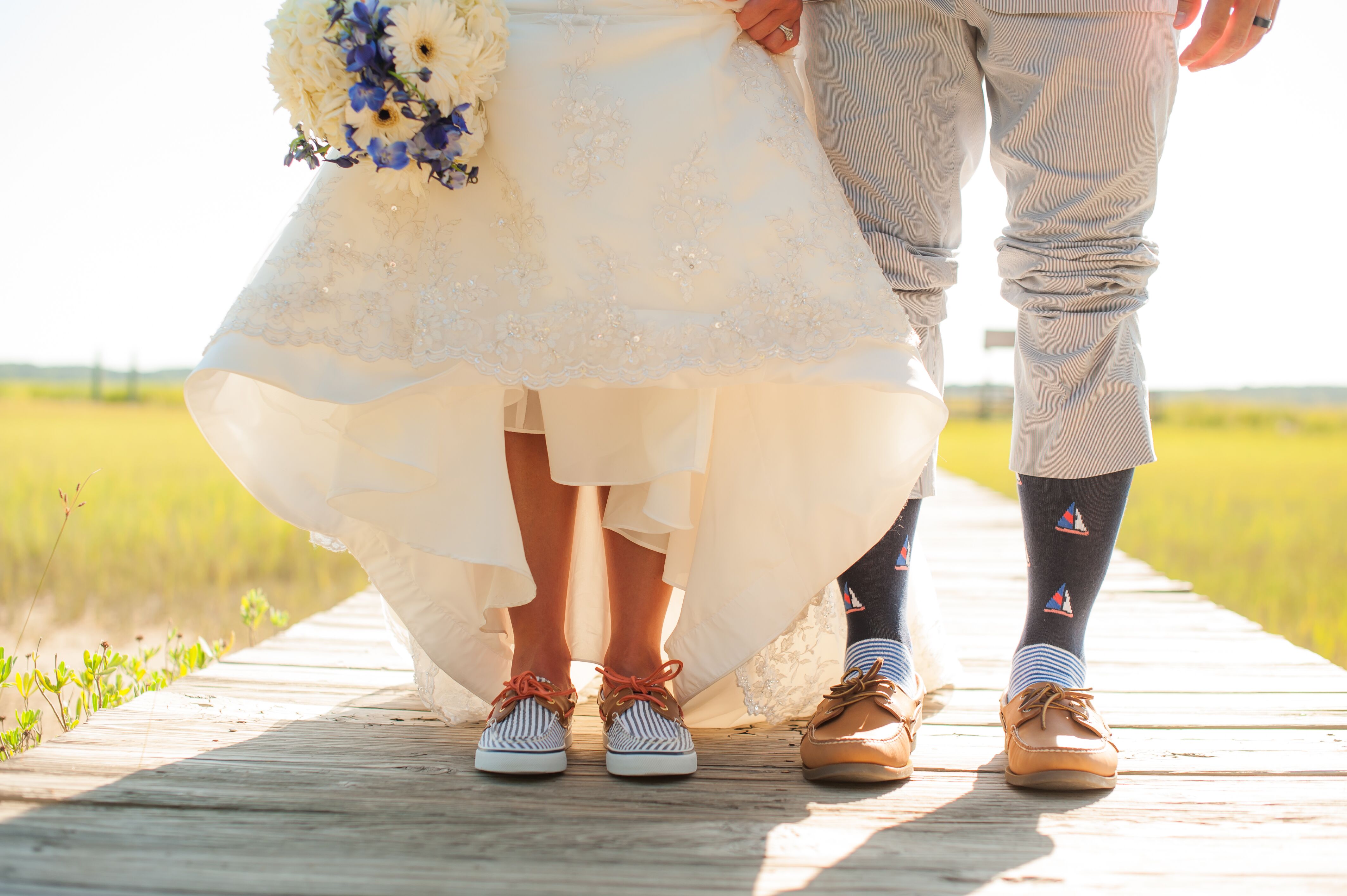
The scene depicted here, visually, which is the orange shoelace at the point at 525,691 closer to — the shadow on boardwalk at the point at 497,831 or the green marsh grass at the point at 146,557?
the shadow on boardwalk at the point at 497,831

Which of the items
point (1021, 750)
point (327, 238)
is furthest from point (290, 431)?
point (1021, 750)

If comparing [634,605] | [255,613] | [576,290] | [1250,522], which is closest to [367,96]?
[576,290]

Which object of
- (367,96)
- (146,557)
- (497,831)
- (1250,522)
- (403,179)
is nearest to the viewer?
(497,831)

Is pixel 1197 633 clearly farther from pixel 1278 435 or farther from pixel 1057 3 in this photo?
pixel 1278 435

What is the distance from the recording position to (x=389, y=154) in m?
1.10

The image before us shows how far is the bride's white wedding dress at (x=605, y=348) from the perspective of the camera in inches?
44.7

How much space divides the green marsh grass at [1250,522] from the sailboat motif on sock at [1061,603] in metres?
1.84

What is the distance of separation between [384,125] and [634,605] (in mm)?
736

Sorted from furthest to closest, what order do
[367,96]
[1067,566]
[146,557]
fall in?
[146,557], [1067,566], [367,96]

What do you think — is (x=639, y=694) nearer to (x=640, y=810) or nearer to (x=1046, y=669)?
(x=640, y=810)

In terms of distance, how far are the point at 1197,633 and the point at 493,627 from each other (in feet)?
5.30

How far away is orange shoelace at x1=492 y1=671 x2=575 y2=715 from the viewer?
1.21 metres

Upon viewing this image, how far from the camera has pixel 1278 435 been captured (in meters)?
18.5

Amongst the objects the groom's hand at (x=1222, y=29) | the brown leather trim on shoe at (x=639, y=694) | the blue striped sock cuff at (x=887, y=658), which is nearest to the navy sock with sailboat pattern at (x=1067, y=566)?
the blue striped sock cuff at (x=887, y=658)
